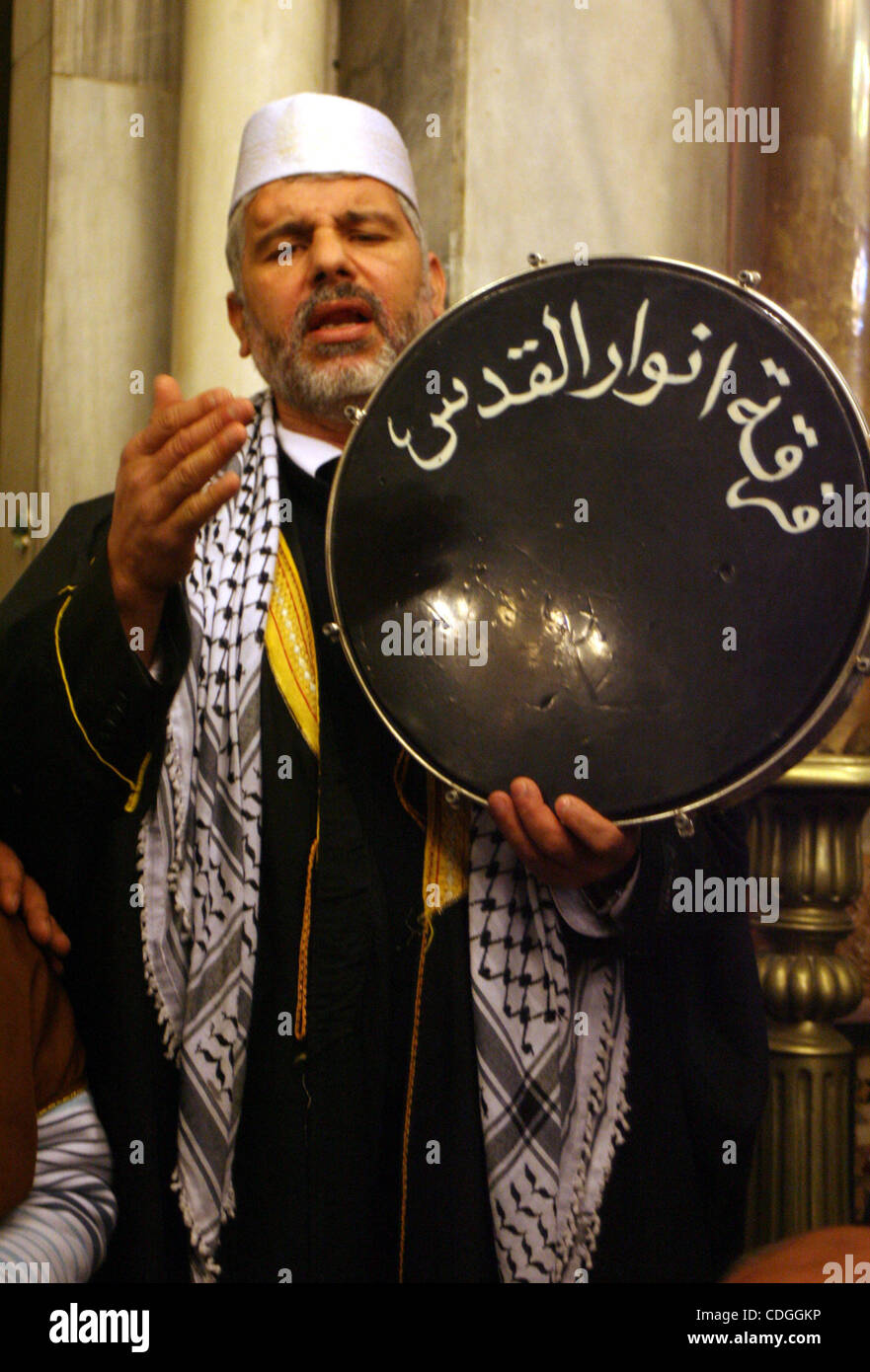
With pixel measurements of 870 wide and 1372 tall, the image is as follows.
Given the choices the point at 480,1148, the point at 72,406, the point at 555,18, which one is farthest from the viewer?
the point at 72,406

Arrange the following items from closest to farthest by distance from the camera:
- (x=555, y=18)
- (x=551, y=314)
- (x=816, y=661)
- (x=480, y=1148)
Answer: (x=816, y=661)
(x=551, y=314)
(x=480, y=1148)
(x=555, y=18)

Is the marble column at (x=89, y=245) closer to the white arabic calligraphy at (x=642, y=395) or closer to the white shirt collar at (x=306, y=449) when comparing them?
the white shirt collar at (x=306, y=449)

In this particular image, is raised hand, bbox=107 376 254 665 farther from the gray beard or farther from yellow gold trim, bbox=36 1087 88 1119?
yellow gold trim, bbox=36 1087 88 1119

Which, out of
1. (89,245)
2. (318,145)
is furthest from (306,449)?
(89,245)

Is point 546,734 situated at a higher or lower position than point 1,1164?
higher

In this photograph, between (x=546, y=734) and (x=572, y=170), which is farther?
(x=572, y=170)

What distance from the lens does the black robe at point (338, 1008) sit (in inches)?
48.1

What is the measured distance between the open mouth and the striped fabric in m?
0.90

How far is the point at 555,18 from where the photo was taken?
2.07m

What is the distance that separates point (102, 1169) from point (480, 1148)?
385mm

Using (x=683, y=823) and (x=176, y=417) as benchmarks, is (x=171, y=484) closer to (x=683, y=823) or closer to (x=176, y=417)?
(x=176, y=417)

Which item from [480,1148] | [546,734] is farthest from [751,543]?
[480,1148]

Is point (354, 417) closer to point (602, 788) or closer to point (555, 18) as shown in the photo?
point (602, 788)

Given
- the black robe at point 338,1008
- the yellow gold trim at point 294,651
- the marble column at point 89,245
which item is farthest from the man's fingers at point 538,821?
the marble column at point 89,245
